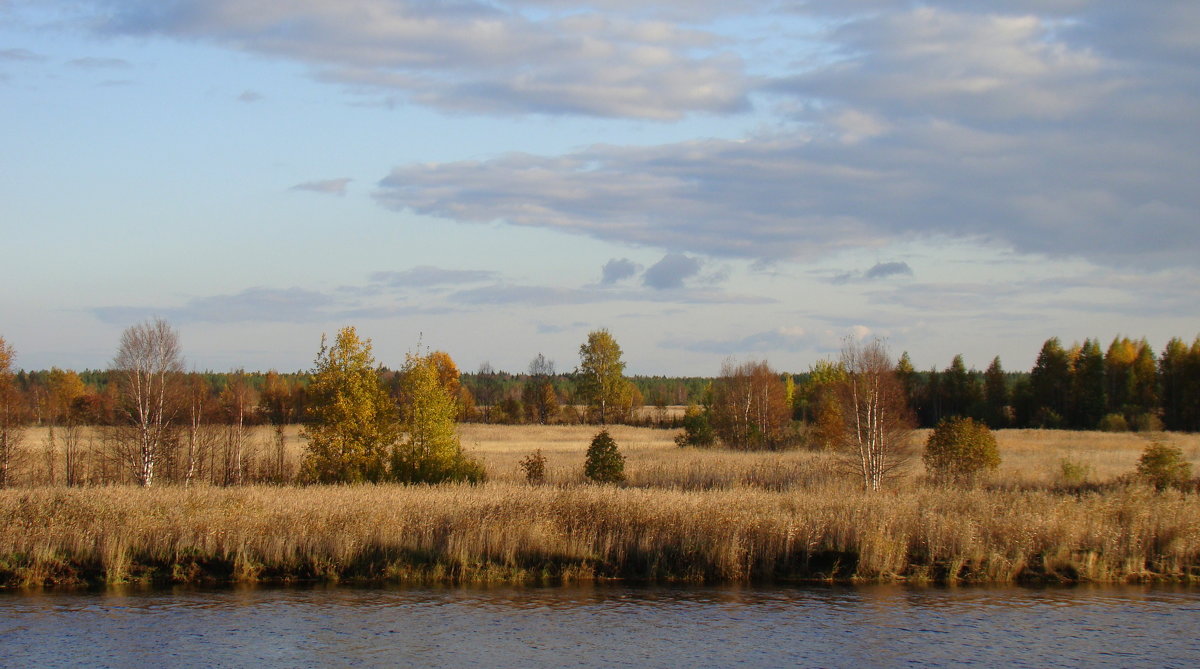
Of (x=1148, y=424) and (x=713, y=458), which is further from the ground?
(x=1148, y=424)

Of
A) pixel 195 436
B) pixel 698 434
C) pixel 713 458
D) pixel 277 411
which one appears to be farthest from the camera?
pixel 277 411

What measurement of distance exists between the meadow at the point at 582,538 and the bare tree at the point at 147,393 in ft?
34.5

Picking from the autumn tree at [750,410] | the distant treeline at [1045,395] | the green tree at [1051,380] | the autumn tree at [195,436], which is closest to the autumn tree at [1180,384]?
the distant treeline at [1045,395]

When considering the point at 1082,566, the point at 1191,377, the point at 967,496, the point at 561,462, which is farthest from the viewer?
the point at 1191,377

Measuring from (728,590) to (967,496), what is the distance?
28.3 feet

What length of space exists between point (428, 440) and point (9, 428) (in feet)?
49.2

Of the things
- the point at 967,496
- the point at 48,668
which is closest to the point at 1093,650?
the point at 967,496

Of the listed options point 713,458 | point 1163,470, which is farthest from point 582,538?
point 713,458

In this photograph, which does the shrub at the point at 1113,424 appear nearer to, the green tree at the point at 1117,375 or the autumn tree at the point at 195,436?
the green tree at the point at 1117,375

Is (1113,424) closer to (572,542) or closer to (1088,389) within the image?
(1088,389)

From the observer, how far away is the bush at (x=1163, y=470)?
1223 inches

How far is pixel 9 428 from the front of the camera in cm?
3447

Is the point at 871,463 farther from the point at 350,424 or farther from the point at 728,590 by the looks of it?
the point at 350,424

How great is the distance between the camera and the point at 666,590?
20.5 meters
